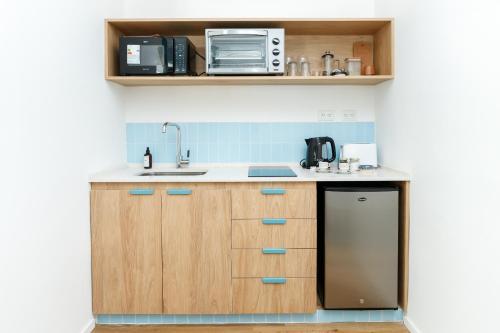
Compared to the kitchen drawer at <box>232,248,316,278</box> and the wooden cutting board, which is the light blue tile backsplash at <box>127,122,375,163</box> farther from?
the kitchen drawer at <box>232,248,316,278</box>

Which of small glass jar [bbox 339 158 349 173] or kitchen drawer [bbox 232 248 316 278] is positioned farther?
small glass jar [bbox 339 158 349 173]

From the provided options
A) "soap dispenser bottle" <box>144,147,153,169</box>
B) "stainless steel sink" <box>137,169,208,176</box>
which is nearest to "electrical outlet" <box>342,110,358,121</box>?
"stainless steel sink" <box>137,169,208,176</box>

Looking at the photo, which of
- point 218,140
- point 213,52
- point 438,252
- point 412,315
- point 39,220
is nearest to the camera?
point 39,220

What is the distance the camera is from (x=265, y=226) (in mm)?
2359

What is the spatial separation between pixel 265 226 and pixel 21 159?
1.31 m

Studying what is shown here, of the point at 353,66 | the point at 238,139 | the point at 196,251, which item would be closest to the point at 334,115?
the point at 353,66

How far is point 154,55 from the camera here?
2.60 m

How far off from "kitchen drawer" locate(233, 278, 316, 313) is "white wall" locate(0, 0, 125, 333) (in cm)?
89

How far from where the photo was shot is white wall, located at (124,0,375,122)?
296 cm

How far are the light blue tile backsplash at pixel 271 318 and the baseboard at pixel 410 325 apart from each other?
1.8 inches

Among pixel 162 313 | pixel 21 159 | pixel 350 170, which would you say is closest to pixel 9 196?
pixel 21 159

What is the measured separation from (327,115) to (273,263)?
1.22m

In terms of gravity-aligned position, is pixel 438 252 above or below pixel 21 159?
below

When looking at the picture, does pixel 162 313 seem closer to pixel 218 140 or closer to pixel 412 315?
pixel 218 140
